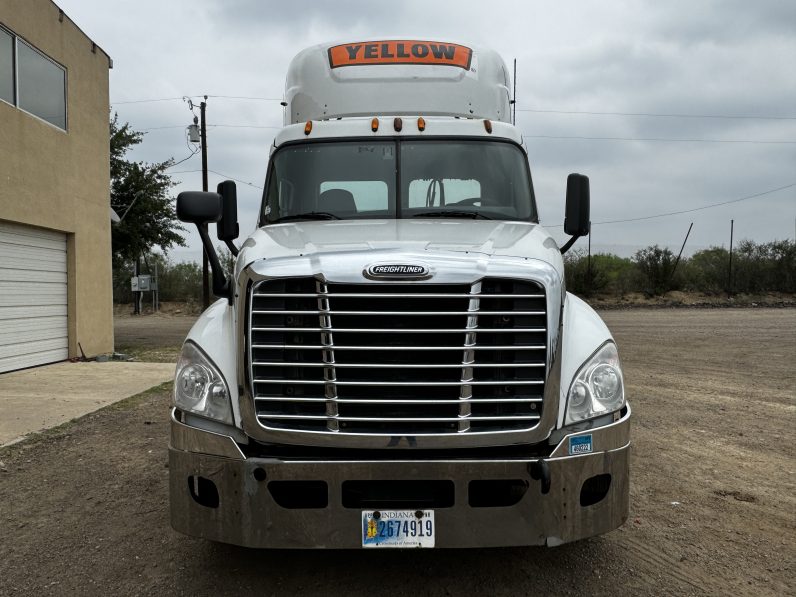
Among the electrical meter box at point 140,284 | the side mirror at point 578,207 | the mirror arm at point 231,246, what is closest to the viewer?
the side mirror at point 578,207

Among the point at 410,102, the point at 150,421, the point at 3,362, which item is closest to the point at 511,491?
the point at 410,102

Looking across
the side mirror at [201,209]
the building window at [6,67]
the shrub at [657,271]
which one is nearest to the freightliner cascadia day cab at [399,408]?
the side mirror at [201,209]

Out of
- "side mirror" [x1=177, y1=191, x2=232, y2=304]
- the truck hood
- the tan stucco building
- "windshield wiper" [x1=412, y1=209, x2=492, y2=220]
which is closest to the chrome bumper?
the truck hood

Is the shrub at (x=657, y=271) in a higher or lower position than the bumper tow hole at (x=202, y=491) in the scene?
higher

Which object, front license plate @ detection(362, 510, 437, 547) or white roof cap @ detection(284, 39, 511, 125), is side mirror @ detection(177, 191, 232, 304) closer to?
white roof cap @ detection(284, 39, 511, 125)

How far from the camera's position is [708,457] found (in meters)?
5.98

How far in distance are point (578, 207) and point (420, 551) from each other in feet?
8.46

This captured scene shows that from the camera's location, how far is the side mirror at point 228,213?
487cm

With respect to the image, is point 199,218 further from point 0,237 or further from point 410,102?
point 0,237

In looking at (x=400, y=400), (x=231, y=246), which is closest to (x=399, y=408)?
(x=400, y=400)

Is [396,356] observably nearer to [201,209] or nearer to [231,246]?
[201,209]

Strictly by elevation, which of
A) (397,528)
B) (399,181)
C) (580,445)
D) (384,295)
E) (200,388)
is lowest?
(397,528)

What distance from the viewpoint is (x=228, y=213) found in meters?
4.92

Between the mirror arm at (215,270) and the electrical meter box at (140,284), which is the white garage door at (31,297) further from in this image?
the electrical meter box at (140,284)
